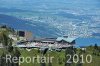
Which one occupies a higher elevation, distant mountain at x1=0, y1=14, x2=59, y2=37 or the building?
distant mountain at x1=0, y1=14, x2=59, y2=37

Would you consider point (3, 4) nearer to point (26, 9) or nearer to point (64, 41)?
point (26, 9)

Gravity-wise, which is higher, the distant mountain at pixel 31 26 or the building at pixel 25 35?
the distant mountain at pixel 31 26

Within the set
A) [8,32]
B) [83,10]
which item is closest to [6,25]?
[8,32]

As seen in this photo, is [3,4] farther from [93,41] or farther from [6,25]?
[93,41]

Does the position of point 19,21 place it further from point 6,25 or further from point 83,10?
point 83,10

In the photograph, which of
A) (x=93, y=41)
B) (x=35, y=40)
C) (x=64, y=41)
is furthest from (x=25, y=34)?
(x=93, y=41)

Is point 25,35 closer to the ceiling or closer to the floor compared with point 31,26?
closer to the floor

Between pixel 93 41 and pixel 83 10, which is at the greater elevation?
pixel 83 10

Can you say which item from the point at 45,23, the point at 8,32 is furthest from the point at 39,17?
the point at 8,32
